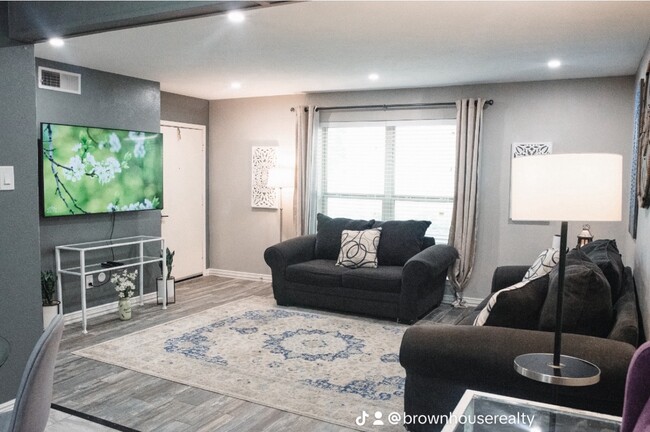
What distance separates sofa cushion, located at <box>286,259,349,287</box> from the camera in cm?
517

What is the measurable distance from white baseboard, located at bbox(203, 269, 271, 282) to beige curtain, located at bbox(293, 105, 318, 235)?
848 mm

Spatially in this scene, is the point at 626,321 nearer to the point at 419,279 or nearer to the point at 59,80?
the point at 419,279

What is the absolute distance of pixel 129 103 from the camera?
5414 mm

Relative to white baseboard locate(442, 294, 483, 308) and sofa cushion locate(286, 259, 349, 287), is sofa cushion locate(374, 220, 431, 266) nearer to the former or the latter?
sofa cushion locate(286, 259, 349, 287)

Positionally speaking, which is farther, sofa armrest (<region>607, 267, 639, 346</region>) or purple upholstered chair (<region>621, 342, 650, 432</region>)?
sofa armrest (<region>607, 267, 639, 346</region>)

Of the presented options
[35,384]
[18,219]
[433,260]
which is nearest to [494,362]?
[35,384]

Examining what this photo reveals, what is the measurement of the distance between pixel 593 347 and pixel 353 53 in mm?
2786

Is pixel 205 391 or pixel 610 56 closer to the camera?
pixel 205 391

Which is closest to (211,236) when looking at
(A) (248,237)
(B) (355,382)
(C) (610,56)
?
(A) (248,237)

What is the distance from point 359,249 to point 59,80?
3128 millimetres

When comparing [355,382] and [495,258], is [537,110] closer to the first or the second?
[495,258]

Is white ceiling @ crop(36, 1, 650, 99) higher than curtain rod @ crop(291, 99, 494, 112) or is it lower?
higher

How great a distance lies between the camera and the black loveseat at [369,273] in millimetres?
4867

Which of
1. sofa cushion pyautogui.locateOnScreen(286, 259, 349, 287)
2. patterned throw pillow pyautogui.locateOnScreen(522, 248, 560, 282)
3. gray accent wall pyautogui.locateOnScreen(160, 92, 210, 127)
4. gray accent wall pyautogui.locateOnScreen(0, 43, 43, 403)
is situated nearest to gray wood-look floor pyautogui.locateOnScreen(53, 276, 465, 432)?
gray accent wall pyautogui.locateOnScreen(0, 43, 43, 403)
